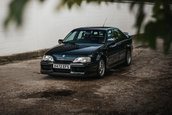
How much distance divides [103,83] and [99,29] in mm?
1814

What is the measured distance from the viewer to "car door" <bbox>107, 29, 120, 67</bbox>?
866 centimetres

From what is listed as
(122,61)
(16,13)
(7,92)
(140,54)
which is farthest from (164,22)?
(140,54)

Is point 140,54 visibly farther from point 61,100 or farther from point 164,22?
point 164,22

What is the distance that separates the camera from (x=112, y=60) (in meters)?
8.91

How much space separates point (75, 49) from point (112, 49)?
1.17m

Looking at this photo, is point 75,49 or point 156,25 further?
point 75,49

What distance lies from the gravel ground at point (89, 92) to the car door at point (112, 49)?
1.27 feet

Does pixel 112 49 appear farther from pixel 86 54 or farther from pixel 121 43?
pixel 86 54

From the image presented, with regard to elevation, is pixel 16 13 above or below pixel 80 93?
above

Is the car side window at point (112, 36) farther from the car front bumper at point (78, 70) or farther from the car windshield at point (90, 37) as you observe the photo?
the car front bumper at point (78, 70)

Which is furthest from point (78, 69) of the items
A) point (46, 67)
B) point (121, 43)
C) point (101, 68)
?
point (121, 43)

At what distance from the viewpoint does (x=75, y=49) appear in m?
8.16

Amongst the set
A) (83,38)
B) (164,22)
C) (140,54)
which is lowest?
(140,54)

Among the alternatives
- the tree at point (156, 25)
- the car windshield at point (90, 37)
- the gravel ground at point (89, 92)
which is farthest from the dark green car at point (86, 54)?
the tree at point (156, 25)
